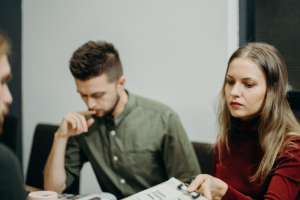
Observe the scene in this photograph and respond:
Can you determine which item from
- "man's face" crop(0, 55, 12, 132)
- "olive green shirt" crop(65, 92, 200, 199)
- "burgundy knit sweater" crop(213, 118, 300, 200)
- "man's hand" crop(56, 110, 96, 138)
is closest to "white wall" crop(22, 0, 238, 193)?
"olive green shirt" crop(65, 92, 200, 199)

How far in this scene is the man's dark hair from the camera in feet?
4.30

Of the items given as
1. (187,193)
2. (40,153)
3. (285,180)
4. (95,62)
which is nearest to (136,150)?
(95,62)

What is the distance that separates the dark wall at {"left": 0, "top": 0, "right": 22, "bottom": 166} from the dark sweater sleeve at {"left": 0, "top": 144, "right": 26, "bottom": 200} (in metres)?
2.60

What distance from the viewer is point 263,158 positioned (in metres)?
0.95

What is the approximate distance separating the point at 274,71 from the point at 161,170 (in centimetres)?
75

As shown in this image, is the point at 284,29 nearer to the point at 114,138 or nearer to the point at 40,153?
the point at 114,138

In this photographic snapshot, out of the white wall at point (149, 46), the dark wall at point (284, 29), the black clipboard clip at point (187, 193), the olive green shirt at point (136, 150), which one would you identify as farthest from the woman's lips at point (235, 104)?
the white wall at point (149, 46)

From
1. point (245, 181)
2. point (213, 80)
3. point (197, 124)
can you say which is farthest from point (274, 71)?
point (197, 124)

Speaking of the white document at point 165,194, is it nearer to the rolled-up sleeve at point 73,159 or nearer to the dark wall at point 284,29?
the rolled-up sleeve at point 73,159

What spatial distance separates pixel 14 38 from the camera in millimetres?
2881

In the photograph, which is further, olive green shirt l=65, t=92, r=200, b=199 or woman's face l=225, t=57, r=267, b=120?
olive green shirt l=65, t=92, r=200, b=199

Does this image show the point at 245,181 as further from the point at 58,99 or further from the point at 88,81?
the point at 58,99

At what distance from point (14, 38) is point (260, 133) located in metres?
2.77

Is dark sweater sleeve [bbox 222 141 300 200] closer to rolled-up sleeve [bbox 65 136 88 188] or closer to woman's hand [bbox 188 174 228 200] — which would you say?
woman's hand [bbox 188 174 228 200]
